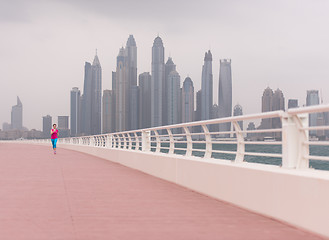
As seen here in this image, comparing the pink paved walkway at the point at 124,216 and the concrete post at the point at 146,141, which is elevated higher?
the concrete post at the point at 146,141

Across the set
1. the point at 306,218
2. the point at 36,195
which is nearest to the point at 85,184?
the point at 36,195

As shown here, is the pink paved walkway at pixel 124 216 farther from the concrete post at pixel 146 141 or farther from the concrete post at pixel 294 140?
the concrete post at pixel 146 141

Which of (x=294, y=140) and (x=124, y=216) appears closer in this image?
(x=124, y=216)

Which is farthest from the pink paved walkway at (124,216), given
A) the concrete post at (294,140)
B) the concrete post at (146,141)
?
the concrete post at (146,141)

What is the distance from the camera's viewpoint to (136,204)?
8.09 metres

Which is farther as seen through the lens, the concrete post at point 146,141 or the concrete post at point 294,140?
the concrete post at point 146,141

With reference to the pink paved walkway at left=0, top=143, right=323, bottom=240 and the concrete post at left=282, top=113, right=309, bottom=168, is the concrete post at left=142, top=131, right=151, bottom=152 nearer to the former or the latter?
the pink paved walkway at left=0, top=143, right=323, bottom=240

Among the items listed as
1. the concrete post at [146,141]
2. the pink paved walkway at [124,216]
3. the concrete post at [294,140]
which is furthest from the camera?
the concrete post at [146,141]

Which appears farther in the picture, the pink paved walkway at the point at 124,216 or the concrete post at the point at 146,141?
the concrete post at the point at 146,141

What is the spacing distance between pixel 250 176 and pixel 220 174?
4.36 feet

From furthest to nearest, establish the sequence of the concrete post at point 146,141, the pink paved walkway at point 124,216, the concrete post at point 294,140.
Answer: the concrete post at point 146,141 < the concrete post at point 294,140 < the pink paved walkway at point 124,216

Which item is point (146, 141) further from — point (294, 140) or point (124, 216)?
point (294, 140)

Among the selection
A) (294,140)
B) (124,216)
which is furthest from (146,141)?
(294,140)

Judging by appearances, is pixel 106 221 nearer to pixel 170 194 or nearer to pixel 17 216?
pixel 17 216
